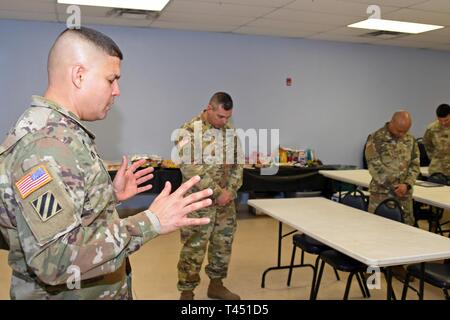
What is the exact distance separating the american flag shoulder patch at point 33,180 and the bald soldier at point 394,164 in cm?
351

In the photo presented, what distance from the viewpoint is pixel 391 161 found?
158 inches

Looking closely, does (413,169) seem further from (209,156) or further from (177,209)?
(177,209)

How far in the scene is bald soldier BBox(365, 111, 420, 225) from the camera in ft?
13.1

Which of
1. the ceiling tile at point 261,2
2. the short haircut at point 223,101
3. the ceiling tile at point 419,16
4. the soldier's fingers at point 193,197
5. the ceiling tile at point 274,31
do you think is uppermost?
the ceiling tile at point 274,31

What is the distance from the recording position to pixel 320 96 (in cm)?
699

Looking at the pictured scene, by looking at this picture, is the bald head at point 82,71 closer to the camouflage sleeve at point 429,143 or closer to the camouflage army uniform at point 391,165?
the camouflage army uniform at point 391,165

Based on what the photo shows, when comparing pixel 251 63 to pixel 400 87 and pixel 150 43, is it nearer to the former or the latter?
pixel 150 43

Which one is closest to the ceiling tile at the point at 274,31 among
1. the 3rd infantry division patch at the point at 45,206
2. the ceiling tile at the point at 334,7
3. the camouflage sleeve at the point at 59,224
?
the ceiling tile at the point at 334,7

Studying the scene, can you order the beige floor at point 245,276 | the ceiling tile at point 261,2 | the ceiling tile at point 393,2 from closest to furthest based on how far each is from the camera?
the beige floor at point 245,276
the ceiling tile at point 393,2
the ceiling tile at point 261,2

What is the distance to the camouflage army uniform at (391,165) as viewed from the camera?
13.1ft

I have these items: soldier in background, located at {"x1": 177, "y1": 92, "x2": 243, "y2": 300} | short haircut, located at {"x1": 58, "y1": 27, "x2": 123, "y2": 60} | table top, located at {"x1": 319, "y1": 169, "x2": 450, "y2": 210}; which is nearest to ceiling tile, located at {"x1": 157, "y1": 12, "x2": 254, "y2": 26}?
soldier in background, located at {"x1": 177, "y1": 92, "x2": 243, "y2": 300}

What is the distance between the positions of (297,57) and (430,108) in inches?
110
